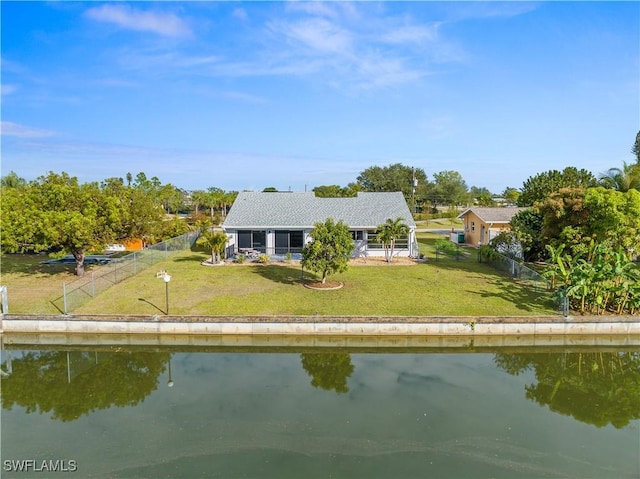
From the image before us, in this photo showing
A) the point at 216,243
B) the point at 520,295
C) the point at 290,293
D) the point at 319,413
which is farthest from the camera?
the point at 216,243

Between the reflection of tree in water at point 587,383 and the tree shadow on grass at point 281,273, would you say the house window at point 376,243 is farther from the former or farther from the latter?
the reflection of tree in water at point 587,383

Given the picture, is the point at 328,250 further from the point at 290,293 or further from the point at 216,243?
the point at 216,243

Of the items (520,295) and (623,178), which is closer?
(520,295)

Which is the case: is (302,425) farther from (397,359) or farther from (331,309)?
(331,309)

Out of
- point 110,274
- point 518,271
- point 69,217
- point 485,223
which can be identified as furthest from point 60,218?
point 485,223

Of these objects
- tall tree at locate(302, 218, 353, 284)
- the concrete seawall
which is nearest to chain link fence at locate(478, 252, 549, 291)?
the concrete seawall

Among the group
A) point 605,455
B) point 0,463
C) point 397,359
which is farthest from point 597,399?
point 0,463
